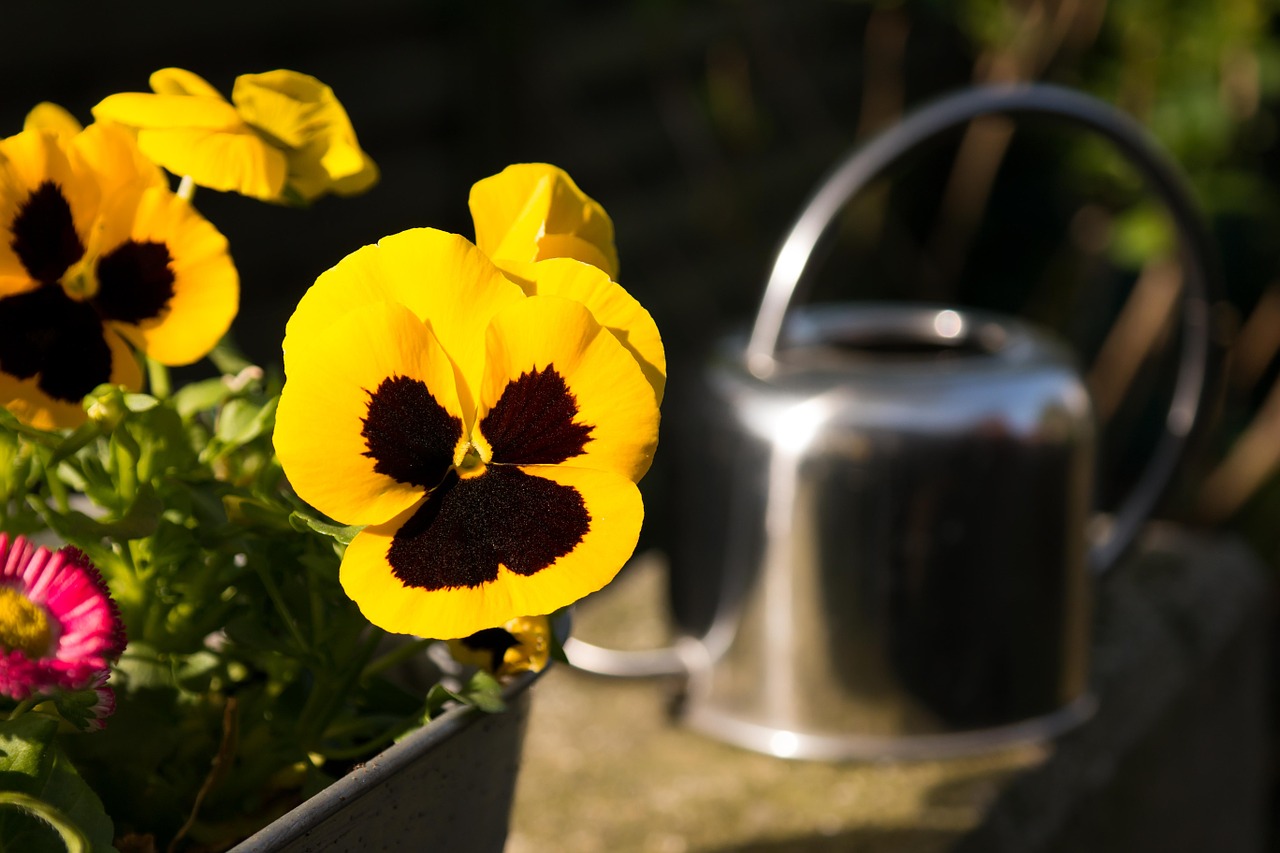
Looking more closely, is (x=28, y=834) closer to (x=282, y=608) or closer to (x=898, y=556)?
(x=282, y=608)

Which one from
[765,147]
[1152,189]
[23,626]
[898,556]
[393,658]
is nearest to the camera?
[23,626]

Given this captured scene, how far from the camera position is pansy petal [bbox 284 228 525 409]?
Result: 1.03 ft

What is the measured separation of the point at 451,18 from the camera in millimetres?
2219

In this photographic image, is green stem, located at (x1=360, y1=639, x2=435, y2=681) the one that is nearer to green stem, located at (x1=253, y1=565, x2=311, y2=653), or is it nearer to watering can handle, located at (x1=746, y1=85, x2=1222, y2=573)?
green stem, located at (x1=253, y1=565, x2=311, y2=653)

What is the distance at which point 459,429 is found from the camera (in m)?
0.33

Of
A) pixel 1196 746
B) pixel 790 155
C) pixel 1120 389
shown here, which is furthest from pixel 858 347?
pixel 790 155

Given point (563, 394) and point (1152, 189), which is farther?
point (1152, 189)

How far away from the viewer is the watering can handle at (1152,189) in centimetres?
81

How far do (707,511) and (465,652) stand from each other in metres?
0.46

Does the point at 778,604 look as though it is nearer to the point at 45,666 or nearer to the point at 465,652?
the point at 465,652

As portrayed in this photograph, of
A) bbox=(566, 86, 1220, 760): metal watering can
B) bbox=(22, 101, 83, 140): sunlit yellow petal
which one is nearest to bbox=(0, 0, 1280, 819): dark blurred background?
bbox=(566, 86, 1220, 760): metal watering can

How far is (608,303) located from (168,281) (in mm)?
133

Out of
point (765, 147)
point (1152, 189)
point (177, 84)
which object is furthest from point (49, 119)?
point (765, 147)

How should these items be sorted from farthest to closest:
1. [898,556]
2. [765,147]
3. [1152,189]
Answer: [765,147] → [1152,189] → [898,556]
